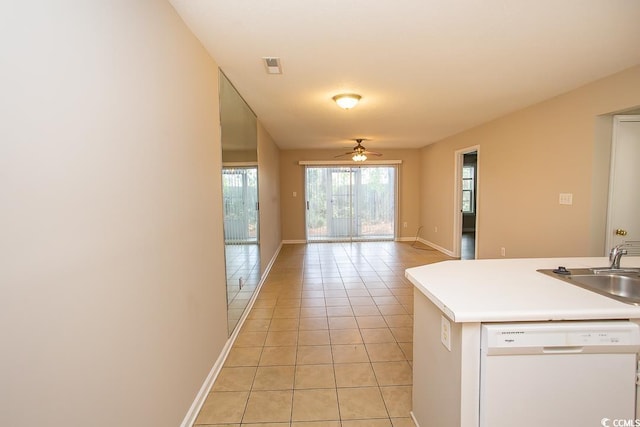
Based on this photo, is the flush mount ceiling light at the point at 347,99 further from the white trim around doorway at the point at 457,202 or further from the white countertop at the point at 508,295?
the white trim around doorway at the point at 457,202

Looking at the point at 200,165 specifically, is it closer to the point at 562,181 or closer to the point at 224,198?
the point at 224,198

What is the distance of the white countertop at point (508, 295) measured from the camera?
1143 millimetres

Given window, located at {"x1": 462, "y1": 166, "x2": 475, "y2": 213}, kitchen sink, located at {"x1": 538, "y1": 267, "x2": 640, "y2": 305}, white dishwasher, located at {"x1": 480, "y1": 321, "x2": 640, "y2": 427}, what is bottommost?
white dishwasher, located at {"x1": 480, "y1": 321, "x2": 640, "y2": 427}

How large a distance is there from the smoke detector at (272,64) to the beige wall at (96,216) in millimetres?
626

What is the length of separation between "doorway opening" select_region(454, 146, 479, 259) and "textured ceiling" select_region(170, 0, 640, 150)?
216 cm

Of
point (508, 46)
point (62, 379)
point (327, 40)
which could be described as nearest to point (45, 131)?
point (62, 379)

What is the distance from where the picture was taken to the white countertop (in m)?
1.14

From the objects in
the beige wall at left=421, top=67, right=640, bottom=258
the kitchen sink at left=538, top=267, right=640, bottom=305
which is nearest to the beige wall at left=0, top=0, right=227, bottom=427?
the kitchen sink at left=538, top=267, right=640, bottom=305

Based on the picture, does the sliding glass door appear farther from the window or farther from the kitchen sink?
the kitchen sink

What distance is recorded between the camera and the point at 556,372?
3.83 ft

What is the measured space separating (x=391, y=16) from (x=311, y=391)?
2446 mm

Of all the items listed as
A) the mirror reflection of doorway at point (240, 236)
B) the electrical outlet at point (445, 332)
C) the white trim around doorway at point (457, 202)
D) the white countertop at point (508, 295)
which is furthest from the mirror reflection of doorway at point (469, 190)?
the electrical outlet at point (445, 332)

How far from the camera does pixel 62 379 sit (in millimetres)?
865

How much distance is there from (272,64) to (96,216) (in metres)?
1.87
